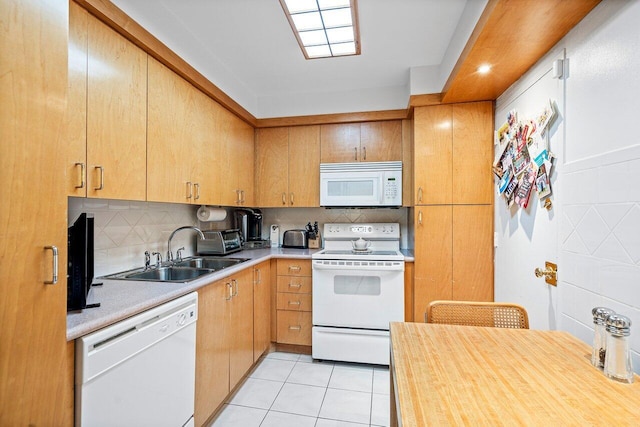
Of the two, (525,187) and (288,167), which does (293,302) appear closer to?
(288,167)

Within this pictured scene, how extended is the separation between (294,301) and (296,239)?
0.65 meters

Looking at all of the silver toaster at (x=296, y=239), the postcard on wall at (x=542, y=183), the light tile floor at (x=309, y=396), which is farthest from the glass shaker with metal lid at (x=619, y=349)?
the silver toaster at (x=296, y=239)

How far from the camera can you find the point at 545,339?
1.10 meters

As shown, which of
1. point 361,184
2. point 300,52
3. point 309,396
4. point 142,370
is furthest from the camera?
point 361,184

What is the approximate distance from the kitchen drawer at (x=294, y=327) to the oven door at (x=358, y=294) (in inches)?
5.3

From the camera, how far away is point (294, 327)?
8.56ft

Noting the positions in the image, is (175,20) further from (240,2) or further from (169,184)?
(169,184)

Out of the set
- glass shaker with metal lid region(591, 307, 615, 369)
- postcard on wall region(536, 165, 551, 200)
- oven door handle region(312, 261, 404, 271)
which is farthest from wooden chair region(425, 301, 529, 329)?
oven door handle region(312, 261, 404, 271)

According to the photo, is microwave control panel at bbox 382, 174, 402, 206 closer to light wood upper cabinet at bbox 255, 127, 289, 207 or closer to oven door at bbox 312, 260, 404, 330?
oven door at bbox 312, 260, 404, 330

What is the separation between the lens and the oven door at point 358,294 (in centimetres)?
237

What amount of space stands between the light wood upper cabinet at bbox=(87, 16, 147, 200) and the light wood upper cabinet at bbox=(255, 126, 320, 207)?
1498mm

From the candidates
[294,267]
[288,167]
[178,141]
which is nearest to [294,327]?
[294,267]

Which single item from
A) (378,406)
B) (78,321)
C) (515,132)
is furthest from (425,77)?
(78,321)

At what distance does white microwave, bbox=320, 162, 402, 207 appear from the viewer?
106 inches
